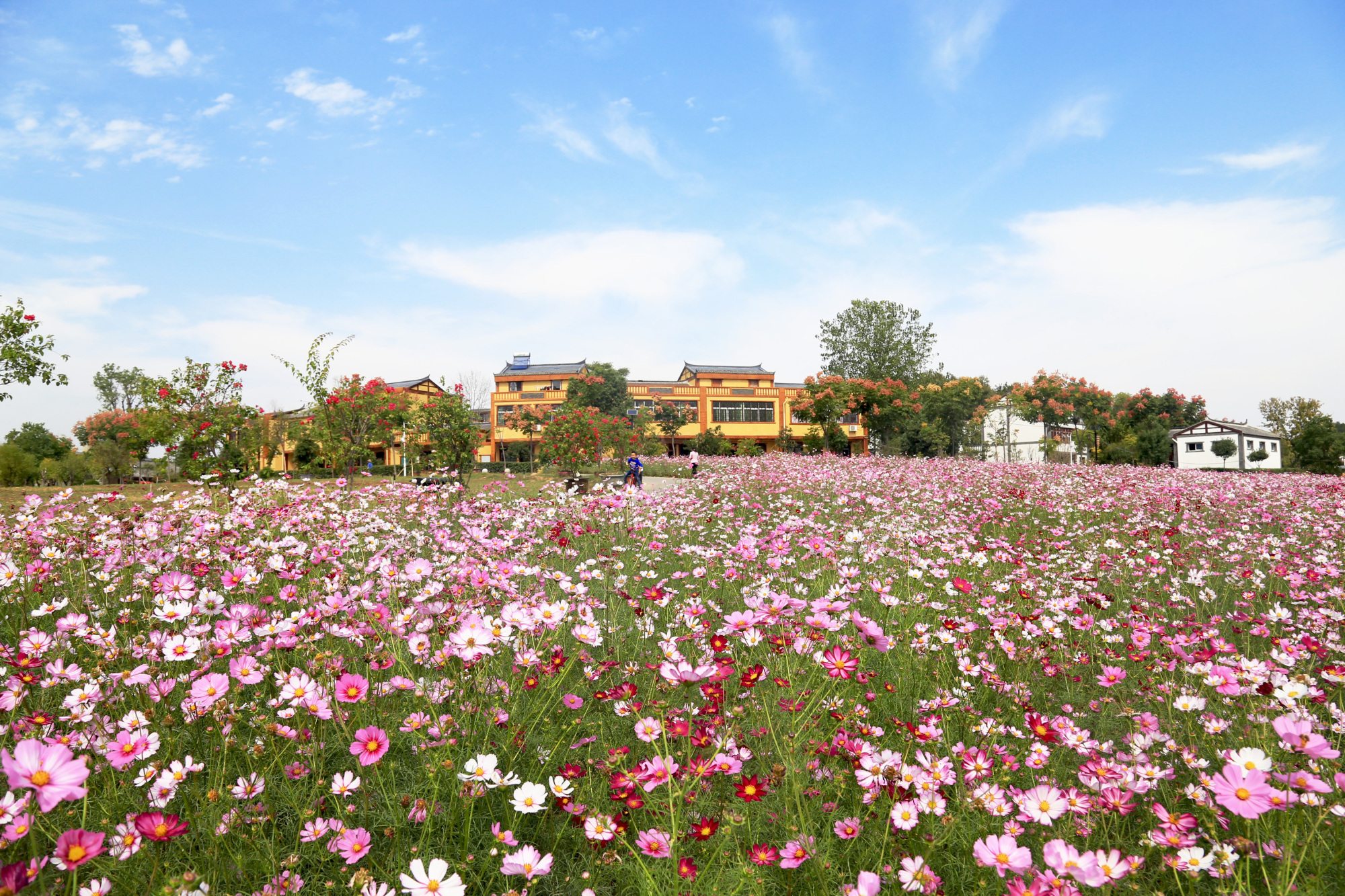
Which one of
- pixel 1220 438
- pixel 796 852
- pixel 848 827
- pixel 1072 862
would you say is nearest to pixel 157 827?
pixel 796 852

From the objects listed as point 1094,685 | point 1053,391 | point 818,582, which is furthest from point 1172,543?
point 1053,391

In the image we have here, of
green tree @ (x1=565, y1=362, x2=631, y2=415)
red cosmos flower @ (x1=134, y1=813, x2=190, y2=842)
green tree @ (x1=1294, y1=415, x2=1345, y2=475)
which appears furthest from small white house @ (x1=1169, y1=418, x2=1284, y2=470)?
red cosmos flower @ (x1=134, y1=813, x2=190, y2=842)

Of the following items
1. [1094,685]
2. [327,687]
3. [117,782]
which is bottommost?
[1094,685]

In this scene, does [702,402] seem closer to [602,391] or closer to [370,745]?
[602,391]

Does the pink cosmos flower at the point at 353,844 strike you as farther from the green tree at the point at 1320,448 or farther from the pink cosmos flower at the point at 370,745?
the green tree at the point at 1320,448

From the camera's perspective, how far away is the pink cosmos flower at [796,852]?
5.05ft

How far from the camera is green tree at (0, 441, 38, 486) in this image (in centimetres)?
2384

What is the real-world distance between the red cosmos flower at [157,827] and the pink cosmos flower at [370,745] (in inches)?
14.0

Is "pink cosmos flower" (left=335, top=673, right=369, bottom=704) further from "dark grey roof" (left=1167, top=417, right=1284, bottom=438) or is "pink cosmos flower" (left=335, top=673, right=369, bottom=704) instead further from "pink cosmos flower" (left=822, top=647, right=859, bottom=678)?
"dark grey roof" (left=1167, top=417, right=1284, bottom=438)

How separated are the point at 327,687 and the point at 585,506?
4330 millimetres

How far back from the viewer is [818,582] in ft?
13.3

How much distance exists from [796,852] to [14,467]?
3358 cm

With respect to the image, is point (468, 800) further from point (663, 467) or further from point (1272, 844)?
point (663, 467)

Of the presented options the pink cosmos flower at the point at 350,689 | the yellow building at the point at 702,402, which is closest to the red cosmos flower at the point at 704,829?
the pink cosmos flower at the point at 350,689
